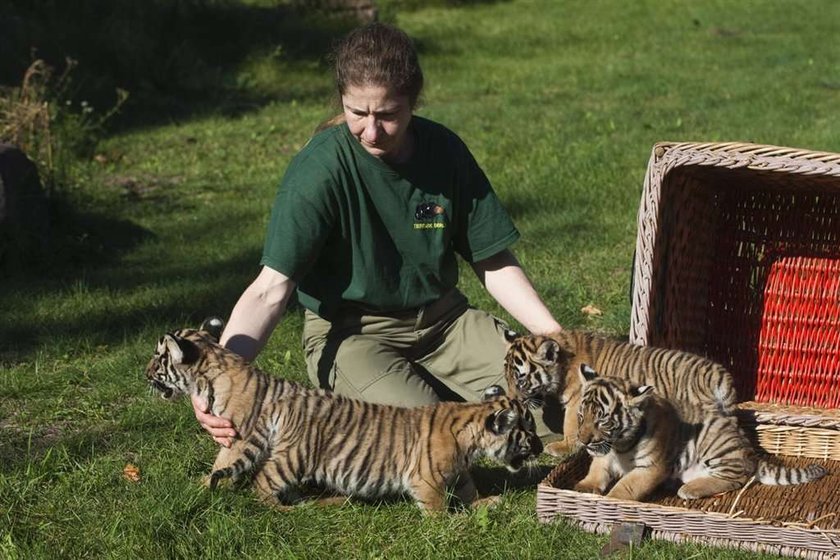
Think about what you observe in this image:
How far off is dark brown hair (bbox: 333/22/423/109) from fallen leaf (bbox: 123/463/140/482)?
1739 mm

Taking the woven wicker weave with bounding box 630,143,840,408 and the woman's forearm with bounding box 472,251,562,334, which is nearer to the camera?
the woman's forearm with bounding box 472,251,562,334

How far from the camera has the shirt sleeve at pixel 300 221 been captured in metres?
4.73

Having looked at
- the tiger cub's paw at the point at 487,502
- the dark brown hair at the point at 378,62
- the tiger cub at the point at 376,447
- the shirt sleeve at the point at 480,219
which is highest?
the dark brown hair at the point at 378,62

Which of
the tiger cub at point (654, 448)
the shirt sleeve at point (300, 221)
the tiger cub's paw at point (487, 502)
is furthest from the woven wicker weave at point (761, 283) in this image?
the shirt sleeve at point (300, 221)

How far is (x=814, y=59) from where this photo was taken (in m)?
15.5

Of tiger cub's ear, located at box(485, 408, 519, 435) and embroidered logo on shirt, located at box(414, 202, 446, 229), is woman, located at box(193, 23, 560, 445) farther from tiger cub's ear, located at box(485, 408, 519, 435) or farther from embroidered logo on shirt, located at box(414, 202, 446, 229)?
tiger cub's ear, located at box(485, 408, 519, 435)

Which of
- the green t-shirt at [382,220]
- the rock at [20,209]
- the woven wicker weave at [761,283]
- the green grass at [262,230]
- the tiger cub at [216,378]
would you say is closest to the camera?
the green grass at [262,230]

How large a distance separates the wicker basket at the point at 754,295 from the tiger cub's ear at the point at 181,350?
4.49 feet

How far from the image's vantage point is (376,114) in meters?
4.72

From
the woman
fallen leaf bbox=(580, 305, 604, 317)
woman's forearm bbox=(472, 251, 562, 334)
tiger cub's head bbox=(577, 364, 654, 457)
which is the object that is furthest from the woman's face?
fallen leaf bbox=(580, 305, 604, 317)

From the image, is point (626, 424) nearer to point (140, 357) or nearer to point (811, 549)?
point (811, 549)

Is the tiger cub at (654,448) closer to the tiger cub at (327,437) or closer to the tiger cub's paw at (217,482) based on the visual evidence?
the tiger cub at (327,437)

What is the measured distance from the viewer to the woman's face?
15.3 feet

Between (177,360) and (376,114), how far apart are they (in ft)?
3.94
